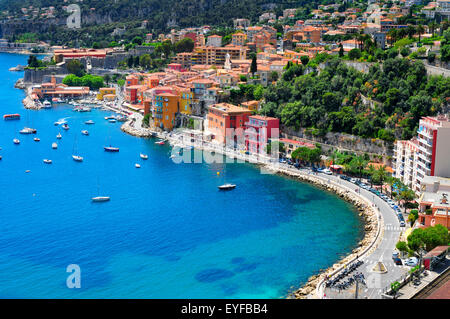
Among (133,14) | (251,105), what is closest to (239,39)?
(251,105)

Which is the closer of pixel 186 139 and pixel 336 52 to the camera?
pixel 186 139

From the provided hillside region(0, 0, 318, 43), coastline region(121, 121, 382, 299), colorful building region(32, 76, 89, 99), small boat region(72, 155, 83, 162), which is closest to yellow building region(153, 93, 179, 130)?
coastline region(121, 121, 382, 299)

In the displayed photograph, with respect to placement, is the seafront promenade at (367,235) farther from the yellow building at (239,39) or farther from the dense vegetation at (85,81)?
the dense vegetation at (85,81)

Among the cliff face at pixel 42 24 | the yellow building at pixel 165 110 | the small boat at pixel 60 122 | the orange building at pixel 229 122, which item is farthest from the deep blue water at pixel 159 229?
the cliff face at pixel 42 24

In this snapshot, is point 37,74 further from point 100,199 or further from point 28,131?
point 100,199
